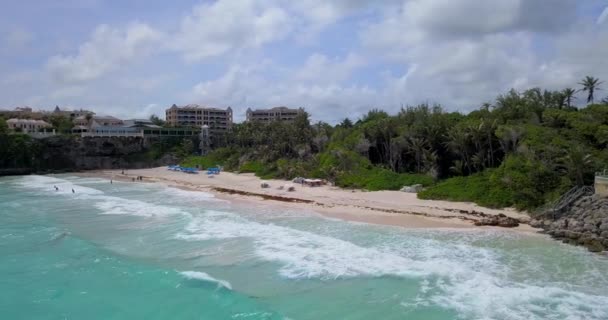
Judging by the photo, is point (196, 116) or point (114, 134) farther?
point (196, 116)

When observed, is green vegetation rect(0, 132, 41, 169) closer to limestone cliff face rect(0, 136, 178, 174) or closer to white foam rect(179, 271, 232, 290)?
limestone cliff face rect(0, 136, 178, 174)

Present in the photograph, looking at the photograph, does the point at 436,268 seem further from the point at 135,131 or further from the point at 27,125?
the point at 27,125

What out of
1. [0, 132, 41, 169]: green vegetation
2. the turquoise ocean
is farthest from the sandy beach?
[0, 132, 41, 169]: green vegetation

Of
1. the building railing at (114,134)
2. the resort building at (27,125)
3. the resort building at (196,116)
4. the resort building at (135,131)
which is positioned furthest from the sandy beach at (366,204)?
the resort building at (196,116)

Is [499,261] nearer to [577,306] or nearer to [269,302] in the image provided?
[577,306]

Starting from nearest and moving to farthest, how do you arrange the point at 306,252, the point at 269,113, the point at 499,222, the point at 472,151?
the point at 306,252
the point at 499,222
the point at 472,151
the point at 269,113

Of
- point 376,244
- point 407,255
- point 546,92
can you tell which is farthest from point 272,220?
point 546,92

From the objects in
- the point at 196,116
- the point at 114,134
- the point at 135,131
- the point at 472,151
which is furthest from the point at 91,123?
the point at 472,151
